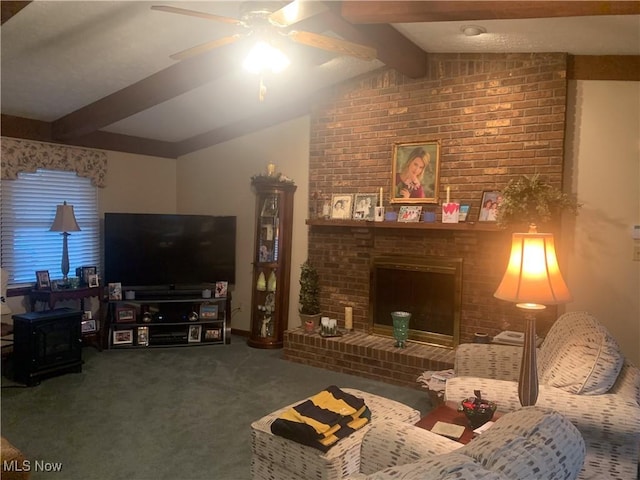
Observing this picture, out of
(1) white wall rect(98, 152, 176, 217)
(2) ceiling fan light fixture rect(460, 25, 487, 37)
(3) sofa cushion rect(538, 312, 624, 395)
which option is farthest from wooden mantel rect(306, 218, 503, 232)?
(1) white wall rect(98, 152, 176, 217)

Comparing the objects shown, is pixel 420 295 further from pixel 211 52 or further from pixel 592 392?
pixel 211 52

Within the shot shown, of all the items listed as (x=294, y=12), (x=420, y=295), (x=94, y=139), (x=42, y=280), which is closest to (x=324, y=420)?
(x=294, y=12)

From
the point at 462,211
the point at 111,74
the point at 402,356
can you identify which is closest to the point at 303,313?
the point at 402,356

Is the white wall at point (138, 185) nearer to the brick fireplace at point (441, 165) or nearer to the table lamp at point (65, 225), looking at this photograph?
the table lamp at point (65, 225)

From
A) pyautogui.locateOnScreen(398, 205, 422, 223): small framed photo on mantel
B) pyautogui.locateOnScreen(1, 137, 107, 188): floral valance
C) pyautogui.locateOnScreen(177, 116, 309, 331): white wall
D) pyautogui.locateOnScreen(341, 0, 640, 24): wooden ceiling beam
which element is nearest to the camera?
pyautogui.locateOnScreen(341, 0, 640, 24): wooden ceiling beam

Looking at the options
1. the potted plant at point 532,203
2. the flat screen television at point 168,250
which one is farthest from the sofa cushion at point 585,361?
the flat screen television at point 168,250

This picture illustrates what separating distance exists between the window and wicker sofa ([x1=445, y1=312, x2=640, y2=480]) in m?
4.53

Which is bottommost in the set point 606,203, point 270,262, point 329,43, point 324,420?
point 324,420

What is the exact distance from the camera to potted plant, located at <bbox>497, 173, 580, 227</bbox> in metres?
3.78

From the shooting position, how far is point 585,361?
7.54ft

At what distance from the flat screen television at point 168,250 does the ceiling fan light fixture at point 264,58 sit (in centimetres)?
308

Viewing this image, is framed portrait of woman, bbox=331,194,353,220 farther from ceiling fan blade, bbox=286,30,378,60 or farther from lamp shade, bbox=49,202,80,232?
lamp shade, bbox=49,202,80,232

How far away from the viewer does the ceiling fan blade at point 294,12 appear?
2445mm

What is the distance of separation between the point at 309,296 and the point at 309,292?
42 millimetres
